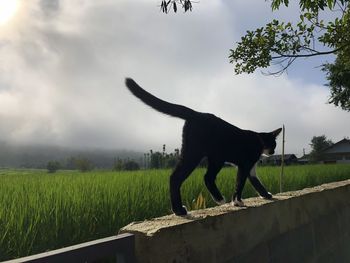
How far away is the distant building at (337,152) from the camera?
67.3 metres

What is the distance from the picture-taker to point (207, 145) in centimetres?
322

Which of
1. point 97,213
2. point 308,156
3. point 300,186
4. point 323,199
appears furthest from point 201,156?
point 308,156

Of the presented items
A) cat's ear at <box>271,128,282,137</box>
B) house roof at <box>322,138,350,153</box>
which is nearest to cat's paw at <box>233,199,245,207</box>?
cat's ear at <box>271,128,282,137</box>

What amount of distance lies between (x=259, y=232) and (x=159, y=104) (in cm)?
132

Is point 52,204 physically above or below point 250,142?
below

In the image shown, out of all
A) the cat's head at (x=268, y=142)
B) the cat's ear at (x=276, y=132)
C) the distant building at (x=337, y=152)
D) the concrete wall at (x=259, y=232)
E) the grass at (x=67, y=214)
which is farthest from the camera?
the distant building at (x=337, y=152)

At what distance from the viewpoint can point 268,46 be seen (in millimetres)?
6113

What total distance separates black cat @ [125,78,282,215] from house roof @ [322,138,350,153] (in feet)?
225

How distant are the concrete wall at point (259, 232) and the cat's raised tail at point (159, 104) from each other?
70 centimetres

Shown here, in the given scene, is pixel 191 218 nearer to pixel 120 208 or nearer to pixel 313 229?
pixel 120 208

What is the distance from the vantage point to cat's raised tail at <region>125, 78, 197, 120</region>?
3.10 m

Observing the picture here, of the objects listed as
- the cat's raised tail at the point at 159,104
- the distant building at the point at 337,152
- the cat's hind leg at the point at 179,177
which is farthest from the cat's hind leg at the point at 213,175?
the distant building at the point at 337,152

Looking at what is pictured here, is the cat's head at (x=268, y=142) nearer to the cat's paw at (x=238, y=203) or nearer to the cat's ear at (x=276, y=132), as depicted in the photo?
the cat's ear at (x=276, y=132)

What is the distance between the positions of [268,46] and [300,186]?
390 cm
